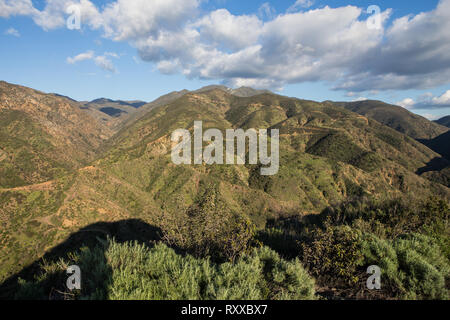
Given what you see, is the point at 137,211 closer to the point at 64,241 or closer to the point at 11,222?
the point at 64,241

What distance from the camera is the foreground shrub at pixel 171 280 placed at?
706cm

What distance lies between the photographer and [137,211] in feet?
285

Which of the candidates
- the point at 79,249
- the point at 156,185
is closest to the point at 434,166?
the point at 156,185

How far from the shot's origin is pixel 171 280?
786cm

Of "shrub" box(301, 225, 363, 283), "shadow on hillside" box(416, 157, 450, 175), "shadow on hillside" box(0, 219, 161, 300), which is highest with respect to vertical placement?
"shadow on hillside" box(416, 157, 450, 175)

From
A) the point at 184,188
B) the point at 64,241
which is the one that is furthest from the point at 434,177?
the point at 64,241

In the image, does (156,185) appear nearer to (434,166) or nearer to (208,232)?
(208,232)

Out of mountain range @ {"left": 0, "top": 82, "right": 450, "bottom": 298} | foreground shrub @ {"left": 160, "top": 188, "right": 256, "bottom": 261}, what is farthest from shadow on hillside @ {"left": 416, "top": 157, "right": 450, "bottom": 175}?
foreground shrub @ {"left": 160, "top": 188, "right": 256, "bottom": 261}

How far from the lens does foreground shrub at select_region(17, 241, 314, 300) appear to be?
706 cm

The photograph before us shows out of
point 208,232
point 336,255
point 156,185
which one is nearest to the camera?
point 336,255

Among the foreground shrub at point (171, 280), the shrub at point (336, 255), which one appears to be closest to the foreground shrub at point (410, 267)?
the shrub at point (336, 255)

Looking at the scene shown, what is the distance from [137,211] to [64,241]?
90.7 feet

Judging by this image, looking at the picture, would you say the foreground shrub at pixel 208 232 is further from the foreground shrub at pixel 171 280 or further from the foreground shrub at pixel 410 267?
the foreground shrub at pixel 410 267

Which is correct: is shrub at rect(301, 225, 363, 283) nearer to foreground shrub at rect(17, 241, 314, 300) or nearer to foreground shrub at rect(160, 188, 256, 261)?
foreground shrub at rect(160, 188, 256, 261)
